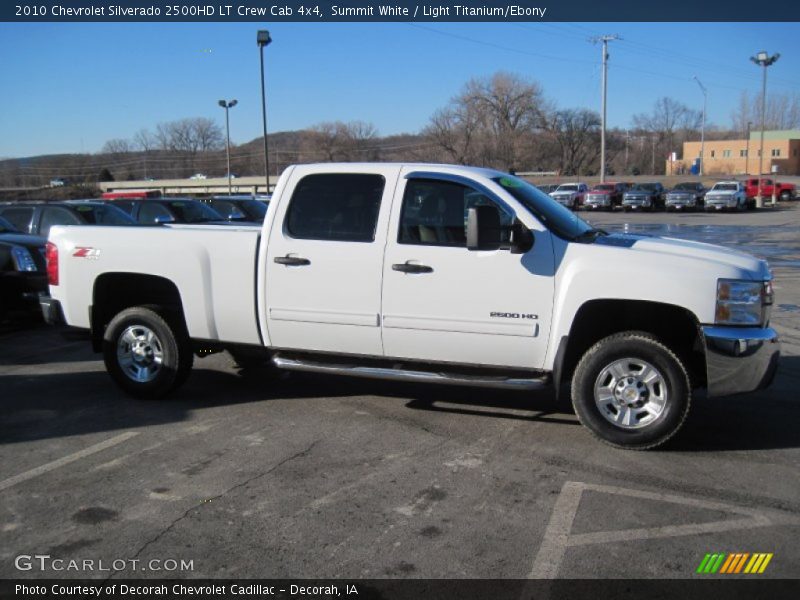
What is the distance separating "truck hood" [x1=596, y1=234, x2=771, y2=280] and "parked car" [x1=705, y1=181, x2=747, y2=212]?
42.2m

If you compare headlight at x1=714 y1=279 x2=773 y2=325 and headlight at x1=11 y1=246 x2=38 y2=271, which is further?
headlight at x1=11 y1=246 x2=38 y2=271

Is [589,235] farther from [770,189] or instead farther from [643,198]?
[770,189]

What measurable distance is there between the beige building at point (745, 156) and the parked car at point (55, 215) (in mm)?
107611

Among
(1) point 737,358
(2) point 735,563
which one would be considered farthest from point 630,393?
(2) point 735,563

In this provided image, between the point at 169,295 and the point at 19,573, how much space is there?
339cm

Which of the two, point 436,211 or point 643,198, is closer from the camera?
point 436,211

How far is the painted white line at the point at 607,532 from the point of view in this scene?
144 inches

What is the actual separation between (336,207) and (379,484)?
2290mm

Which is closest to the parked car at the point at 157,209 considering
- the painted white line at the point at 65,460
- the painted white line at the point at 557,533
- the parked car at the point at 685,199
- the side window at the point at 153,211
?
the side window at the point at 153,211

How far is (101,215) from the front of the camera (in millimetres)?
13414

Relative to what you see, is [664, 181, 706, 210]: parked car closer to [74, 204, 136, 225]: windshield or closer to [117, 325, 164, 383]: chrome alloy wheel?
[74, 204, 136, 225]: windshield

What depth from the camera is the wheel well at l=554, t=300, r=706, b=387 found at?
520 centimetres

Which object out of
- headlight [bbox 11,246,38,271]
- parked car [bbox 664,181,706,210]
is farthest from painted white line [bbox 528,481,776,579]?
parked car [bbox 664,181,706,210]

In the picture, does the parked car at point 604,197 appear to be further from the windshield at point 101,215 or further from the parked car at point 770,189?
the windshield at point 101,215
